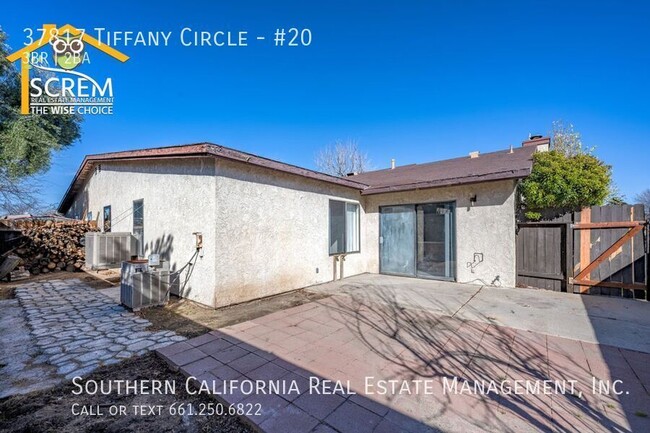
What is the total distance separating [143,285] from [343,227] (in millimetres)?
4929

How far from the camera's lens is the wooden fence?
→ 5520 millimetres

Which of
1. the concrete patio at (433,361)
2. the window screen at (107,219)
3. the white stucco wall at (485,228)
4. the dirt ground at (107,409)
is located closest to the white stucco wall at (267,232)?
the concrete patio at (433,361)

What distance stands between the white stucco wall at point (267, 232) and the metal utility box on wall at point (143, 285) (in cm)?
115

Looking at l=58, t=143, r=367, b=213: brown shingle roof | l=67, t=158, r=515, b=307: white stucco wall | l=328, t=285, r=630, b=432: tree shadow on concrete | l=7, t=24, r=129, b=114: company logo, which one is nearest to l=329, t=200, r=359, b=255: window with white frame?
l=67, t=158, r=515, b=307: white stucco wall

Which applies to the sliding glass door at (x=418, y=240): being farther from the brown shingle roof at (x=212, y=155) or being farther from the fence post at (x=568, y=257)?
the fence post at (x=568, y=257)

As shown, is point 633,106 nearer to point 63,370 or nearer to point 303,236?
point 303,236

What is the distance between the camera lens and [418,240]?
7719 millimetres

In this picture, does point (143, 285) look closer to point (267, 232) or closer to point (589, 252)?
point (267, 232)

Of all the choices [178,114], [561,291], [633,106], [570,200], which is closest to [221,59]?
[178,114]

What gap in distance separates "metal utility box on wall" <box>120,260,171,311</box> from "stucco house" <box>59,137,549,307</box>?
1.59ft

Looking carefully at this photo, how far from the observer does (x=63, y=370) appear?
284 cm

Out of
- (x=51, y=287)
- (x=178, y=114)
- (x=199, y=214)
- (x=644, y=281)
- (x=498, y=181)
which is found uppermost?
(x=178, y=114)

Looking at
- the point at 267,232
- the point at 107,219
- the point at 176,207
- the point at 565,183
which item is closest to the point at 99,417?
the point at 267,232

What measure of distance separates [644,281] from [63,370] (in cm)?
951
